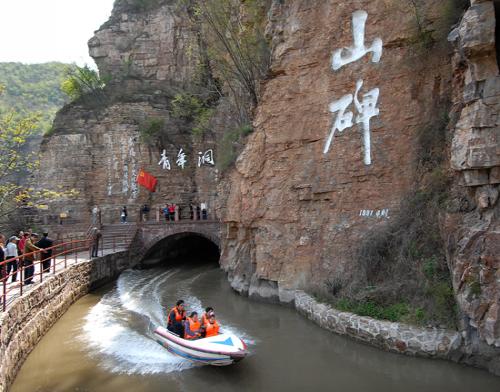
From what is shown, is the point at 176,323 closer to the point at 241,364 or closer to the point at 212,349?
the point at 212,349

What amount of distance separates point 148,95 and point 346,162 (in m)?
20.1

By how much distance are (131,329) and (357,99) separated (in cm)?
891

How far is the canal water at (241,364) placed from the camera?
25.2 ft

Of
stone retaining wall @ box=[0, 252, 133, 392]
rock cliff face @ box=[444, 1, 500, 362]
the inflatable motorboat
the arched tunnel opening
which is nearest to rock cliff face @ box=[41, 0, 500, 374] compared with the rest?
rock cliff face @ box=[444, 1, 500, 362]

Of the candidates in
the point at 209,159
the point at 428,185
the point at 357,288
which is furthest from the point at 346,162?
the point at 209,159

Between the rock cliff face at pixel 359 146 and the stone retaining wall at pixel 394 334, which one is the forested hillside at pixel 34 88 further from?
the stone retaining wall at pixel 394 334

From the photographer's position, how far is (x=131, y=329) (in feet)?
38.9

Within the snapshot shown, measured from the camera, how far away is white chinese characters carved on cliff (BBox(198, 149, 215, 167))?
86.7ft

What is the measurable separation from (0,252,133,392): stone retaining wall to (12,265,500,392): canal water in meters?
0.32

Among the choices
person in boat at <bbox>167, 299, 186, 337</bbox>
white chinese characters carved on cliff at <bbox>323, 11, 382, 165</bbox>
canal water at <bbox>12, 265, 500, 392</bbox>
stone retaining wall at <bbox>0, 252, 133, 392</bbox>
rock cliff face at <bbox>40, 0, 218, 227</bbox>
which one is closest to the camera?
canal water at <bbox>12, 265, 500, 392</bbox>

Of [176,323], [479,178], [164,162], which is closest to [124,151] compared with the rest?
[164,162]

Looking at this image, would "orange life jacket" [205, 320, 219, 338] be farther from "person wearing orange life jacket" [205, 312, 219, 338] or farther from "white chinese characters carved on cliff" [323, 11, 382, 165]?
"white chinese characters carved on cliff" [323, 11, 382, 165]

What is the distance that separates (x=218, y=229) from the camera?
22328mm

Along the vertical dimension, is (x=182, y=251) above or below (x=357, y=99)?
below
